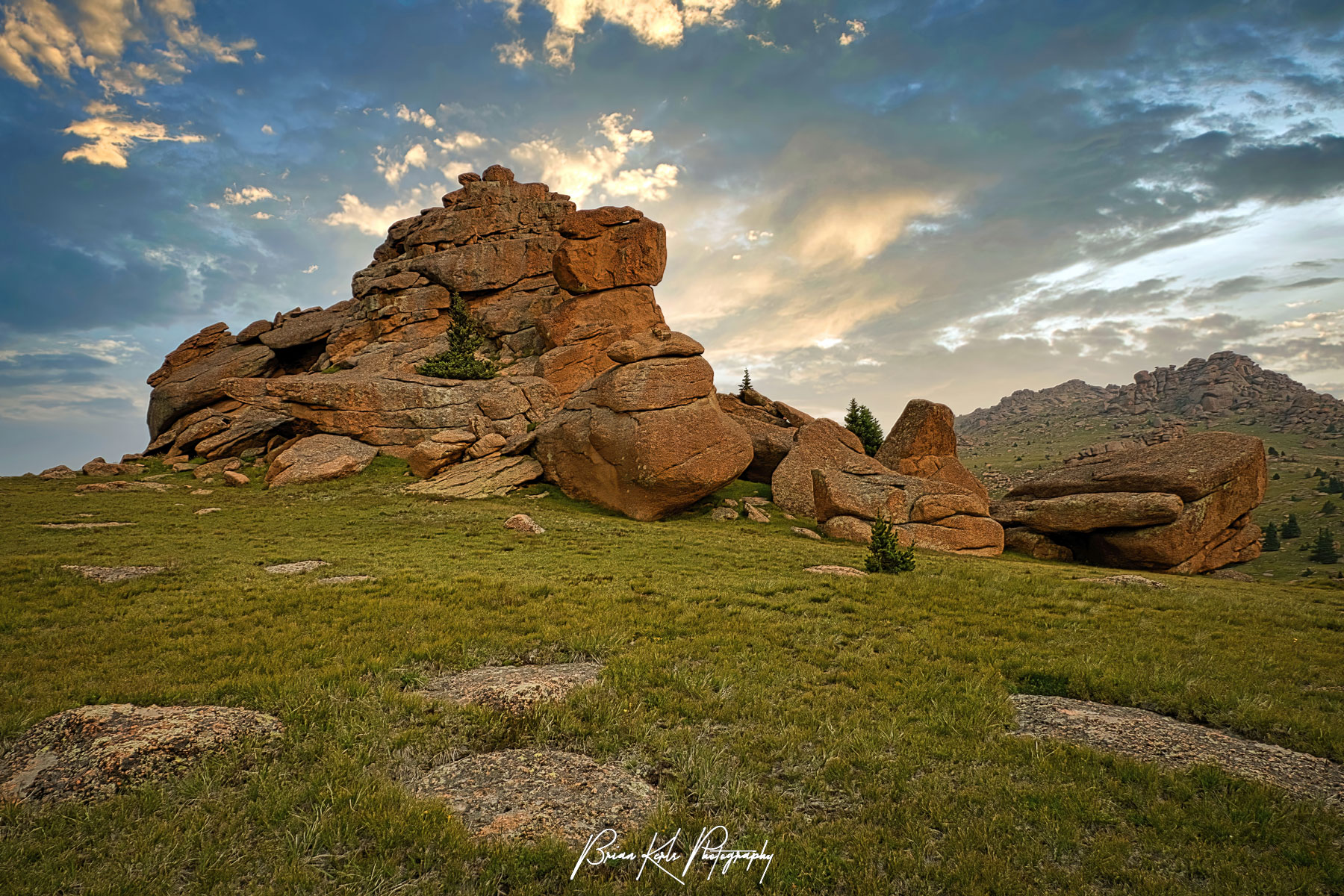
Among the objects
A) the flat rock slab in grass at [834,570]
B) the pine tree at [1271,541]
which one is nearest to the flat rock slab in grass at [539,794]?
the flat rock slab in grass at [834,570]

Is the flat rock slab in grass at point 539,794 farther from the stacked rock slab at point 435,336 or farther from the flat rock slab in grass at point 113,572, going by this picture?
the stacked rock slab at point 435,336

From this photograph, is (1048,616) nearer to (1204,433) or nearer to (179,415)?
(1204,433)

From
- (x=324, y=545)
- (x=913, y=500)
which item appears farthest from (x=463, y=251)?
(x=913, y=500)

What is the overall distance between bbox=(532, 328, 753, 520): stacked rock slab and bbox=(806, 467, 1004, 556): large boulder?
23.5ft

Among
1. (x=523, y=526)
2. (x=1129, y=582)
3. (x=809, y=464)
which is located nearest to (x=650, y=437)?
(x=523, y=526)

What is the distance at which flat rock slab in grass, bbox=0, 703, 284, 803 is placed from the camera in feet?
21.1

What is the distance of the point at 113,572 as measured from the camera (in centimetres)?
1820

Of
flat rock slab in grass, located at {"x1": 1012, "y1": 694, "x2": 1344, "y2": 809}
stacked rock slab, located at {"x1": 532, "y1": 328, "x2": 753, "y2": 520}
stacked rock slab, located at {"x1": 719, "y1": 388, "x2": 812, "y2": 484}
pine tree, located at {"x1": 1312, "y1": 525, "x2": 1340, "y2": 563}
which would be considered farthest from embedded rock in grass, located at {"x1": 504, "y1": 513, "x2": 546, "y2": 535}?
pine tree, located at {"x1": 1312, "y1": 525, "x2": 1340, "y2": 563}

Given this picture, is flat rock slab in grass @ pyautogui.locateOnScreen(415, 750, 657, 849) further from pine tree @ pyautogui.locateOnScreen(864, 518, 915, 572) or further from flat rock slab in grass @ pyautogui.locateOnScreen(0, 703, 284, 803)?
pine tree @ pyautogui.locateOnScreen(864, 518, 915, 572)

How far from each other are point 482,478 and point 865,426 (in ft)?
116

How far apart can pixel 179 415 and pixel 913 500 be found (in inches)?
2812

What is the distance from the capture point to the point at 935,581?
1816 centimetres

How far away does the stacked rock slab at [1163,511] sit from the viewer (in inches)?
1288

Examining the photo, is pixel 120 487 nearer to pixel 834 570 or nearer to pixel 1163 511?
pixel 834 570
